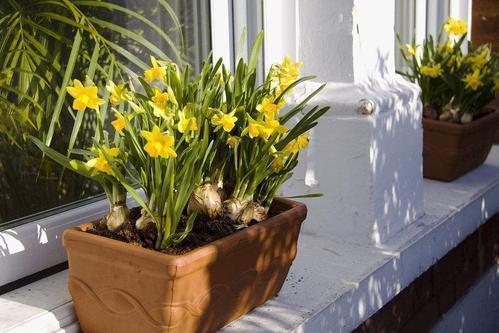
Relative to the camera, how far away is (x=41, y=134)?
183 centimetres

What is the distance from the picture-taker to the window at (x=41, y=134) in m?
1.76

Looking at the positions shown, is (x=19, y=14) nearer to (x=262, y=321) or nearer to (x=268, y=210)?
(x=268, y=210)

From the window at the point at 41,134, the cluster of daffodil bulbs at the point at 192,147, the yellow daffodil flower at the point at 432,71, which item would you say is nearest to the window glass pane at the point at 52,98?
the window at the point at 41,134

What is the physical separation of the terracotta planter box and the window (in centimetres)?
124

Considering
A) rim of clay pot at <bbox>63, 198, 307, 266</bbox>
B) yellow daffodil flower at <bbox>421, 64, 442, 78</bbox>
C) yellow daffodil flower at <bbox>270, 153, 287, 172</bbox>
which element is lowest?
rim of clay pot at <bbox>63, 198, 307, 266</bbox>

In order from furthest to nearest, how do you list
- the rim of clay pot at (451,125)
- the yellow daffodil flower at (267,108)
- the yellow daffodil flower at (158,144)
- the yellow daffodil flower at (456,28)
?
the yellow daffodil flower at (456,28)
the rim of clay pot at (451,125)
the yellow daffodil flower at (267,108)
the yellow daffodil flower at (158,144)

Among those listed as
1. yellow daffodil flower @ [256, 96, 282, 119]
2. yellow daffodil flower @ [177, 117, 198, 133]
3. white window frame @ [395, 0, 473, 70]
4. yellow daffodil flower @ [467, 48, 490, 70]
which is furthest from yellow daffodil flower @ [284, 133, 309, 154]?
white window frame @ [395, 0, 473, 70]

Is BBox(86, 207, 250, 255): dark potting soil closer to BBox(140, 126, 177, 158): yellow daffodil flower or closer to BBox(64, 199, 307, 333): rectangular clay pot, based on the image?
BBox(64, 199, 307, 333): rectangular clay pot

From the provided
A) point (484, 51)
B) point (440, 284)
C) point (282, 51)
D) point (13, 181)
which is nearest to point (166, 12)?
point (282, 51)

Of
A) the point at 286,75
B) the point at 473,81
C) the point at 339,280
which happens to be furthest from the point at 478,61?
the point at 286,75

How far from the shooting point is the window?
1.76 meters

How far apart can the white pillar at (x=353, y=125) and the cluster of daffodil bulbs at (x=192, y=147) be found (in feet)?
1.40

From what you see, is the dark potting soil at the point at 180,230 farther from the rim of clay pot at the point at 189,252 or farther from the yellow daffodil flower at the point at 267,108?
the yellow daffodil flower at the point at 267,108

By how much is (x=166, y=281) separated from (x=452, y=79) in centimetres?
174
